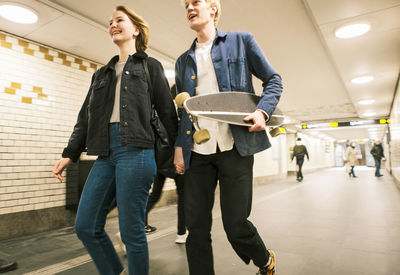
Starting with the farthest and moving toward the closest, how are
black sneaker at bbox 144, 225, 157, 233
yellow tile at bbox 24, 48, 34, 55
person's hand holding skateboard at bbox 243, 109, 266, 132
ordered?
yellow tile at bbox 24, 48, 34, 55
black sneaker at bbox 144, 225, 157, 233
person's hand holding skateboard at bbox 243, 109, 266, 132

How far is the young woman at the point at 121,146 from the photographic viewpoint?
4.68ft

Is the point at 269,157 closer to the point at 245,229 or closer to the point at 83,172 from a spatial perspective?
the point at 83,172

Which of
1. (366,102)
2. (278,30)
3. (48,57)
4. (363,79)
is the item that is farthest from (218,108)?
(366,102)

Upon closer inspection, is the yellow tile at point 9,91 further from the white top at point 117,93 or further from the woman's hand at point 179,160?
the woman's hand at point 179,160

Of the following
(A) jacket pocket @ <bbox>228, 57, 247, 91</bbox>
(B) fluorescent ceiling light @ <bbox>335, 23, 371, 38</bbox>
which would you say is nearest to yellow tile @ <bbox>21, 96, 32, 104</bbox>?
(A) jacket pocket @ <bbox>228, 57, 247, 91</bbox>

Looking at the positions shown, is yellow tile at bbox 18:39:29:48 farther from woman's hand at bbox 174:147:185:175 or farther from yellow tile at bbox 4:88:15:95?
woman's hand at bbox 174:147:185:175

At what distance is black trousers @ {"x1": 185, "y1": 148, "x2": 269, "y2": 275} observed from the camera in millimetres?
1511

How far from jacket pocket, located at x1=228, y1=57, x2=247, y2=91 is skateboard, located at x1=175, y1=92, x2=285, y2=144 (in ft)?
0.39

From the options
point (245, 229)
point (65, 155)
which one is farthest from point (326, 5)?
point (65, 155)

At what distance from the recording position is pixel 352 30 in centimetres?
454

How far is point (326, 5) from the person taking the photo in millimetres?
3740

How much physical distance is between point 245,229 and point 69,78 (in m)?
4.39

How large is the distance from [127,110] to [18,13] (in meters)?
3.14

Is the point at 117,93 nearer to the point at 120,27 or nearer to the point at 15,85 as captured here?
the point at 120,27
